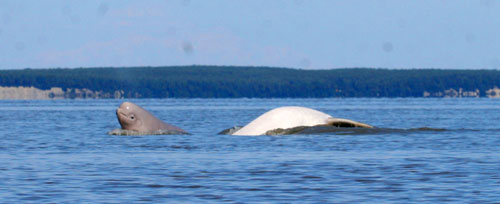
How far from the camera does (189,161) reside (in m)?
25.7

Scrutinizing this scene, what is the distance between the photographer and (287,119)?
3434 cm

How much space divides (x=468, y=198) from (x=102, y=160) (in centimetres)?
1131

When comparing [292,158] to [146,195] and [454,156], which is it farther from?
[146,195]

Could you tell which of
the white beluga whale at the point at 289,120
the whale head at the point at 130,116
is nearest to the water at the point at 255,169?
the white beluga whale at the point at 289,120

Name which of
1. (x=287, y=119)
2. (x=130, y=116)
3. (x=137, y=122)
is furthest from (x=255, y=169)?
(x=137, y=122)

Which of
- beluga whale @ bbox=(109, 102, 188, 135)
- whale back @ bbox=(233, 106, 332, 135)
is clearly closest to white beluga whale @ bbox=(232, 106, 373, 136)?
whale back @ bbox=(233, 106, 332, 135)

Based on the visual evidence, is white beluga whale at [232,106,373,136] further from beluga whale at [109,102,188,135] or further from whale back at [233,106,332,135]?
beluga whale at [109,102,188,135]

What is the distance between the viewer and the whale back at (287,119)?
34.3 meters

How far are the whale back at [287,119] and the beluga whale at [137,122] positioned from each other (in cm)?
416

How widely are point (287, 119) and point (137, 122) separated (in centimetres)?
590

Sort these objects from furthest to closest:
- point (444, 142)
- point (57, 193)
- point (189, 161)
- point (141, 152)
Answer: point (444, 142) < point (141, 152) < point (189, 161) < point (57, 193)

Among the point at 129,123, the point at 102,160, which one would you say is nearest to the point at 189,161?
the point at 102,160

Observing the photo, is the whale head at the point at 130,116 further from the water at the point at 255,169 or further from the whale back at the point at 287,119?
the whale back at the point at 287,119

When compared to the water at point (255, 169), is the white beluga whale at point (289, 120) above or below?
above
